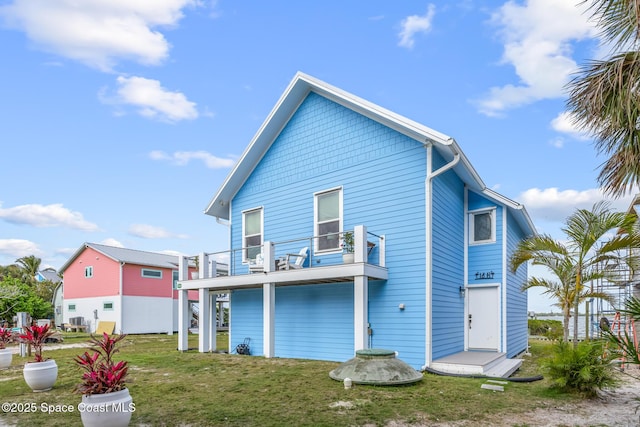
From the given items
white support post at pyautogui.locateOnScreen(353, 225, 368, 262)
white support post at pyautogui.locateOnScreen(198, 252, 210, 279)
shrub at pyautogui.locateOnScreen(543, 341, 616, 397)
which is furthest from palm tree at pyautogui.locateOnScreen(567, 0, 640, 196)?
white support post at pyautogui.locateOnScreen(198, 252, 210, 279)

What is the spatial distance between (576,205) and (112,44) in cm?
1269

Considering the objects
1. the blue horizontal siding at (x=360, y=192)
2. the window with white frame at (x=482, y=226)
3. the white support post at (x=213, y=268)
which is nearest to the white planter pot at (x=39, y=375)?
the white support post at (x=213, y=268)

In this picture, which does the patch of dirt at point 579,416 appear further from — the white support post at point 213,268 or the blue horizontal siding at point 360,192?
the white support post at point 213,268

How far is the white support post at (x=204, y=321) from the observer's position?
14.2 meters

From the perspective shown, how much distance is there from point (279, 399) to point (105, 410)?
2.84 metres

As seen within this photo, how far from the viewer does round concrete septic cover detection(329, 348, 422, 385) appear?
331 inches

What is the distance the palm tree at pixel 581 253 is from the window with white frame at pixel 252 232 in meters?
8.47

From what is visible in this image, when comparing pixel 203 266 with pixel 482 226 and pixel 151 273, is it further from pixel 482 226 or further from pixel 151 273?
pixel 151 273

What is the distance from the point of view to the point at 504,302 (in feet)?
41.5

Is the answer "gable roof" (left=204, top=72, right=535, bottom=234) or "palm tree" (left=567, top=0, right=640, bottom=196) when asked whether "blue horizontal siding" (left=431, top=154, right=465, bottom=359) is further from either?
"palm tree" (left=567, top=0, right=640, bottom=196)

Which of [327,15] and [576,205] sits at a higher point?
[327,15]

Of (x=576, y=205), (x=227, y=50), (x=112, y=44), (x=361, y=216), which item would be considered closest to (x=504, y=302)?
(x=576, y=205)

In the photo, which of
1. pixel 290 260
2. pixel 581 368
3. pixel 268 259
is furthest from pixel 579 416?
pixel 290 260

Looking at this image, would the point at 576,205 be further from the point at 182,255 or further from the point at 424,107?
the point at 182,255
